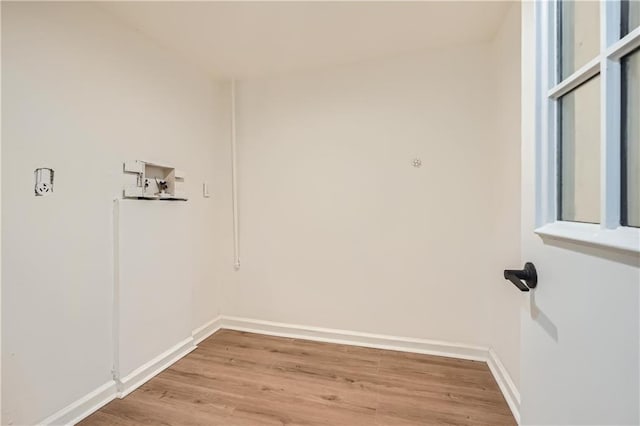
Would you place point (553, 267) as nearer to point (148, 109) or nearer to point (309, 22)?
point (309, 22)

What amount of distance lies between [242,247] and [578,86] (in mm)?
2565

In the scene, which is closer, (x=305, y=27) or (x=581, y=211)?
(x=581, y=211)

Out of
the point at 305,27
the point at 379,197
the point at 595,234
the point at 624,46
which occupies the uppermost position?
the point at 305,27

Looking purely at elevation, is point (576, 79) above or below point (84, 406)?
above

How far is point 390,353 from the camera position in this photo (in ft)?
7.58

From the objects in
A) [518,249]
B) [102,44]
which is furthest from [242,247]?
[518,249]

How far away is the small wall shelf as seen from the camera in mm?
1906

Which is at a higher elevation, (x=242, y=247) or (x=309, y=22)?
(x=309, y=22)

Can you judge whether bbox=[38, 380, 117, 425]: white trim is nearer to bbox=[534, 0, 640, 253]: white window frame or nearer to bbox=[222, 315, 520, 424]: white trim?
bbox=[222, 315, 520, 424]: white trim

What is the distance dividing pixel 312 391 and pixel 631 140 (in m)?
1.90

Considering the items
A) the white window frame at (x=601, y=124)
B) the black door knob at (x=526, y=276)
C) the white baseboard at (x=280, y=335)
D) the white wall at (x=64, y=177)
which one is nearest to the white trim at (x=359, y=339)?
the white baseboard at (x=280, y=335)

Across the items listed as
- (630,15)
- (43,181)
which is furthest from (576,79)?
(43,181)

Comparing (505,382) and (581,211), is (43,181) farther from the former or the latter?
(505,382)

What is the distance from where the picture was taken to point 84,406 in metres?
1.62
